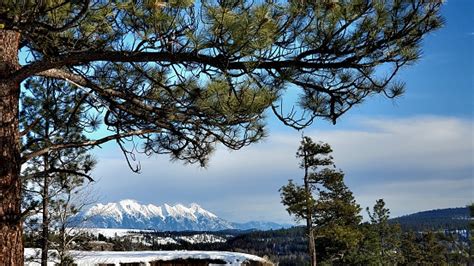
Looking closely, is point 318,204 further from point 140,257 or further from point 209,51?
point 209,51

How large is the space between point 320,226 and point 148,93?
16894 millimetres

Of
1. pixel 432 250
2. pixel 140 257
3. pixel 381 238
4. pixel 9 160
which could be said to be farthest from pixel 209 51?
pixel 432 250

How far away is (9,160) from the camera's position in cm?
462

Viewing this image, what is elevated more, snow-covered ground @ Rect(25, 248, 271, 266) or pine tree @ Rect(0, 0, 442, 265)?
pine tree @ Rect(0, 0, 442, 265)

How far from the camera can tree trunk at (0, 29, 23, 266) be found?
445cm

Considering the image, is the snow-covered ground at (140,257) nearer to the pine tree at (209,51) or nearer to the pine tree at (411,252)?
the pine tree at (209,51)

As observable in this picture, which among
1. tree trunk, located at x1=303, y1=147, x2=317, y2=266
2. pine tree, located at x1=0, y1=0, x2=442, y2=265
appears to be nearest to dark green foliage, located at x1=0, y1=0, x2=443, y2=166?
pine tree, located at x1=0, y1=0, x2=442, y2=265

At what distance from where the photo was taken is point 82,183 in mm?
12305

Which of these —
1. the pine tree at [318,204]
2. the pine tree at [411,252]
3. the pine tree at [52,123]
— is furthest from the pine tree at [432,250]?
the pine tree at [52,123]

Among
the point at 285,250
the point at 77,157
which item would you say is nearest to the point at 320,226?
the point at 77,157

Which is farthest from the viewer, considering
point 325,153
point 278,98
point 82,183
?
point 325,153

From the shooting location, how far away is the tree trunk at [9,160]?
4449 millimetres

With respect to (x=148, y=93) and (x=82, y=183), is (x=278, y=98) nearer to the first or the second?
(x=148, y=93)

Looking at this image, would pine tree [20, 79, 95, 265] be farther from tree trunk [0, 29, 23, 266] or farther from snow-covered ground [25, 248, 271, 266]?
snow-covered ground [25, 248, 271, 266]
